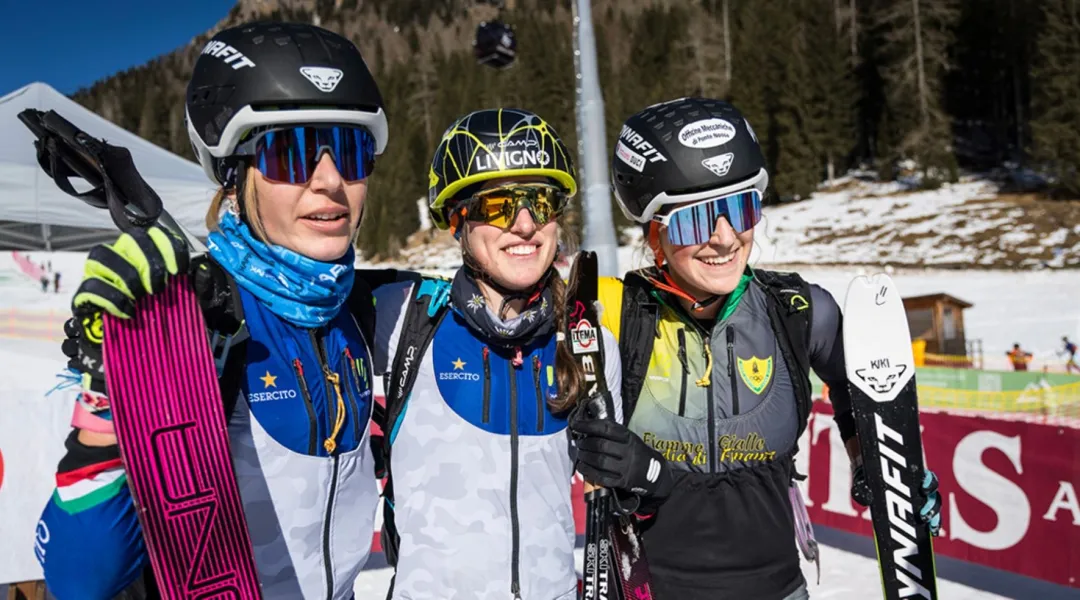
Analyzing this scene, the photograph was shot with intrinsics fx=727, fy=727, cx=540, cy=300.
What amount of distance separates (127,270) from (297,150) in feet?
1.89

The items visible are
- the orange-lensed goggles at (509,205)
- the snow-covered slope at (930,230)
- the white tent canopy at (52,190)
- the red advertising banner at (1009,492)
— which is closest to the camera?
the orange-lensed goggles at (509,205)

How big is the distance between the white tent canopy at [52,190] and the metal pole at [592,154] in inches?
196

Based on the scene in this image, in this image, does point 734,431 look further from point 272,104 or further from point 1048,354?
point 1048,354

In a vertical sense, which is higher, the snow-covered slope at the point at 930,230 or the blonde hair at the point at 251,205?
the snow-covered slope at the point at 930,230

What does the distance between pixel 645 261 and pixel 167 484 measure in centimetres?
210

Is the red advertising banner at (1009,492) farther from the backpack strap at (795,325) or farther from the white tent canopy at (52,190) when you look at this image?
the white tent canopy at (52,190)

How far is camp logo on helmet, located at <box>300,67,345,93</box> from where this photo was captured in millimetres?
1861

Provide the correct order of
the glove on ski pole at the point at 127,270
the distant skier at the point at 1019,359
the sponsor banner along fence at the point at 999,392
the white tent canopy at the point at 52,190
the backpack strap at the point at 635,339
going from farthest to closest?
1. the distant skier at the point at 1019,359
2. the sponsor banner along fence at the point at 999,392
3. the white tent canopy at the point at 52,190
4. the backpack strap at the point at 635,339
5. the glove on ski pole at the point at 127,270

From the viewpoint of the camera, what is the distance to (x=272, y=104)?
6.07ft

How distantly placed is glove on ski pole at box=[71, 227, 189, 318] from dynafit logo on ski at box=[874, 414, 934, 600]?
2.73m

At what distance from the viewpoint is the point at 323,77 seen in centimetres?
188

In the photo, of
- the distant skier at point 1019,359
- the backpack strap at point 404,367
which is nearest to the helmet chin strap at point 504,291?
the backpack strap at point 404,367

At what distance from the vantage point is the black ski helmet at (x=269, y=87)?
1.84m

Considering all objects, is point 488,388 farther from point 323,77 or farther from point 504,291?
point 323,77
